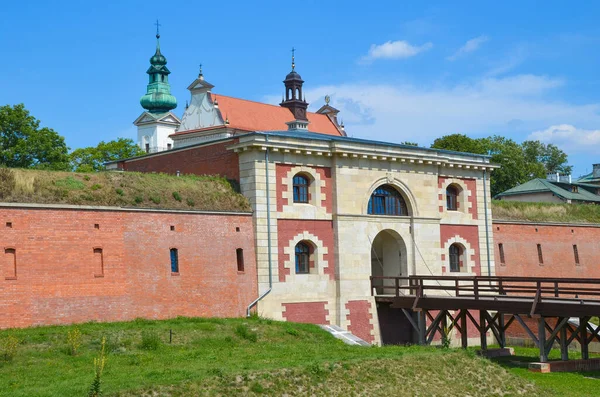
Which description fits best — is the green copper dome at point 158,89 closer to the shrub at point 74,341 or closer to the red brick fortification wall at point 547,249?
the red brick fortification wall at point 547,249

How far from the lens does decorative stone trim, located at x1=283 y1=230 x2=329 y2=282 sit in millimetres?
33844

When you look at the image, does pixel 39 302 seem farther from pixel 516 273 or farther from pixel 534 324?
pixel 516 273

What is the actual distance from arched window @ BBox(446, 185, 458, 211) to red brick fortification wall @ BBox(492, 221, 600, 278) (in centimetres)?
361

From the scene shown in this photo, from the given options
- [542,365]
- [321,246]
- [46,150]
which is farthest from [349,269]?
[46,150]

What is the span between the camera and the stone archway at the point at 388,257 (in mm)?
38406

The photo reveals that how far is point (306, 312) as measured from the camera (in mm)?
34125

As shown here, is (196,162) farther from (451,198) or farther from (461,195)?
(461,195)

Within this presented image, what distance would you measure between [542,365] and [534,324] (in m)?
10.8

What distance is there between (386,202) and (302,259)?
212 inches

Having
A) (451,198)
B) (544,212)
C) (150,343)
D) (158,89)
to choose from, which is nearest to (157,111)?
(158,89)

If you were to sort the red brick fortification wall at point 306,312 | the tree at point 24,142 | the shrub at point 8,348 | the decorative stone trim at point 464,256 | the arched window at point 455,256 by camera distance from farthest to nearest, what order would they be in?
the tree at point 24,142, the arched window at point 455,256, the decorative stone trim at point 464,256, the red brick fortification wall at point 306,312, the shrub at point 8,348

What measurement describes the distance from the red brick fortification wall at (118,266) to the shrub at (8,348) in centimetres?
241

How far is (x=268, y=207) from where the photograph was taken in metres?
33.3

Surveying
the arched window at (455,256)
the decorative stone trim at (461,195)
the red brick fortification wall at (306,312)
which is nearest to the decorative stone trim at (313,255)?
the red brick fortification wall at (306,312)
